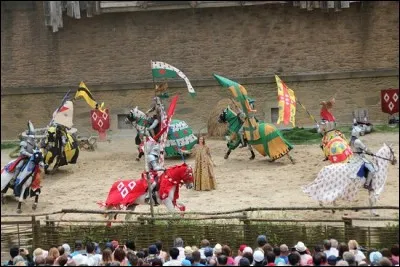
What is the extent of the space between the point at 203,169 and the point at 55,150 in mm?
4157

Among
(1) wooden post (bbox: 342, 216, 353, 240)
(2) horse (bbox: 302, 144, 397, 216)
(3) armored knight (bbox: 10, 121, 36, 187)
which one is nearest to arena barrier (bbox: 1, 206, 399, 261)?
(1) wooden post (bbox: 342, 216, 353, 240)

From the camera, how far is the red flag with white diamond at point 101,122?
26.0 meters

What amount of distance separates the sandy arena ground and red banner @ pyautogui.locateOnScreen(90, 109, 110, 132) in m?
1.08

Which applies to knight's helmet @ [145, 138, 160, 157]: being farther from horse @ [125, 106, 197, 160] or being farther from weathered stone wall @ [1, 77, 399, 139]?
weathered stone wall @ [1, 77, 399, 139]

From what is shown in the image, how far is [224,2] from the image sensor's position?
87.5 ft

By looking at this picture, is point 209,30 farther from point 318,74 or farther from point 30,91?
point 30,91

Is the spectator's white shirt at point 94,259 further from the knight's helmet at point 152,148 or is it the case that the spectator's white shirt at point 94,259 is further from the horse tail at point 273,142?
the horse tail at point 273,142

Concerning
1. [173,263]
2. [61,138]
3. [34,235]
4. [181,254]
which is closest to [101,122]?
[61,138]

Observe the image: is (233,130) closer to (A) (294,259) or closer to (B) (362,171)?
(B) (362,171)

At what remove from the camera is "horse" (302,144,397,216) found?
1628 centimetres

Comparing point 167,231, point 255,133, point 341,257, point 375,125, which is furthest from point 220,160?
point 341,257

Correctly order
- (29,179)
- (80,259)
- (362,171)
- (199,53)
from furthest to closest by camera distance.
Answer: (199,53), (29,179), (362,171), (80,259)

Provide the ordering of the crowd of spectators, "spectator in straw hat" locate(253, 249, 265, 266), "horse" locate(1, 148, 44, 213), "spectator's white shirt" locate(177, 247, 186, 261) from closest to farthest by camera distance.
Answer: the crowd of spectators < "spectator in straw hat" locate(253, 249, 265, 266) < "spectator's white shirt" locate(177, 247, 186, 261) < "horse" locate(1, 148, 44, 213)

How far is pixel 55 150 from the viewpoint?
21.6m
